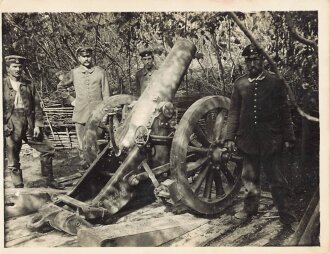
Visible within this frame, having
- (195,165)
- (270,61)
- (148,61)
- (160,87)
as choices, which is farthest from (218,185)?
(148,61)

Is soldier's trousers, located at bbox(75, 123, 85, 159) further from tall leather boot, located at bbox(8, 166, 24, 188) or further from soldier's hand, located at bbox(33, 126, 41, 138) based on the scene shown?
tall leather boot, located at bbox(8, 166, 24, 188)

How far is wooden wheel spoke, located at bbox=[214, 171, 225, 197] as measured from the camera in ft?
18.0

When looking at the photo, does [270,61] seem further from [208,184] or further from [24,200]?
[24,200]

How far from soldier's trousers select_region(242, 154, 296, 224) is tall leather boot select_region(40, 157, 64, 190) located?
2064 mm

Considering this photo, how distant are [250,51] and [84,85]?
1.91 m

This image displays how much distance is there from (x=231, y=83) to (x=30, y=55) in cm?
228

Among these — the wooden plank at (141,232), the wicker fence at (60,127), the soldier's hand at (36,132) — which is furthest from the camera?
the wicker fence at (60,127)

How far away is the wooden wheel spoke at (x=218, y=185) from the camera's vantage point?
548 cm

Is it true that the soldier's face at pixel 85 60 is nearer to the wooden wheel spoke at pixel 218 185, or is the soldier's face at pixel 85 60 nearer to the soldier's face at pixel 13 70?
the soldier's face at pixel 13 70

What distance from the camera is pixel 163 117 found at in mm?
5316

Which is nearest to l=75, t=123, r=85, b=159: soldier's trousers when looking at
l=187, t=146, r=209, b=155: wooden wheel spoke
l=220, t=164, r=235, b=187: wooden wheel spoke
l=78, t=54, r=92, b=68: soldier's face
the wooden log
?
the wooden log

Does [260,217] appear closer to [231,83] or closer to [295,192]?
[295,192]

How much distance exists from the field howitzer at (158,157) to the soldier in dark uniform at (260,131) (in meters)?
0.14

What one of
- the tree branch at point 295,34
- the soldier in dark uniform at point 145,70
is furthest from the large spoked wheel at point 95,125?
the tree branch at point 295,34
